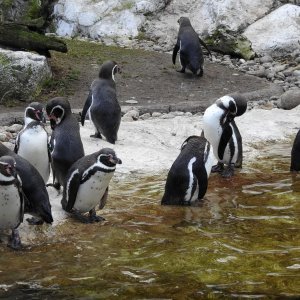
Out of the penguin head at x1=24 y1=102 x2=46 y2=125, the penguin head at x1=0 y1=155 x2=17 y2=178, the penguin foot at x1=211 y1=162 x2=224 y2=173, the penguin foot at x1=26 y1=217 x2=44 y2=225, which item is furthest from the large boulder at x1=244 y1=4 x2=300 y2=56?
the penguin head at x1=0 y1=155 x2=17 y2=178

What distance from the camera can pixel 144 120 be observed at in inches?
378

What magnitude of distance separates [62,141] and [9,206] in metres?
1.40

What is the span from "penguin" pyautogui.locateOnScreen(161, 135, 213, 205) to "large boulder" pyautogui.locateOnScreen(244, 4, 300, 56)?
880 centimetres

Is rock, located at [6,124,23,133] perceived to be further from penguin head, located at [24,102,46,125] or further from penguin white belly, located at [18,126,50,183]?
penguin white belly, located at [18,126,50,183]

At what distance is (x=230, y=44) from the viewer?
14.7 meters

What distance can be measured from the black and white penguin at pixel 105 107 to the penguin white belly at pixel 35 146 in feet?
6.88

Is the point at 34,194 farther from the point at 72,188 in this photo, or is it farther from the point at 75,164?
the point at 75,164

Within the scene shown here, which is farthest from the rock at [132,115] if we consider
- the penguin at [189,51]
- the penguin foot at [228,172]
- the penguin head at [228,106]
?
the penguin at [189,51]

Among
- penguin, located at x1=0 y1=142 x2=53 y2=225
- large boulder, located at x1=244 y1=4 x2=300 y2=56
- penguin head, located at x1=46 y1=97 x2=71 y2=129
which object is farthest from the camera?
large boulder, located at x1=244 y1=4 x2=300 y2=56

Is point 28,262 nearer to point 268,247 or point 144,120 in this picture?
point 268,247

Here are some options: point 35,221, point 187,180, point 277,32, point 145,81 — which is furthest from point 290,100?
point 35,221

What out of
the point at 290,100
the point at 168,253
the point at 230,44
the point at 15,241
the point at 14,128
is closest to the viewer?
the point at 168,253

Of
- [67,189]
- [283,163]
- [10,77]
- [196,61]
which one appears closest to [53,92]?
[10,77]

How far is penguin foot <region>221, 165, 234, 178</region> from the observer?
7.39 metres
